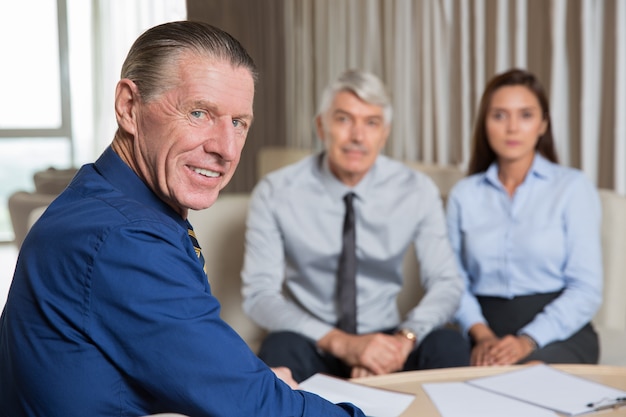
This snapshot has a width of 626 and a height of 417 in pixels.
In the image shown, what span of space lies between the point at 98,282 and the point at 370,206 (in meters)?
1.66

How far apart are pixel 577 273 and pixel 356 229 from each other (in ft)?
2.39

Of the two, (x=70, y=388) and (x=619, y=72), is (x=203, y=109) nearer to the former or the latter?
(x=70, y=388)

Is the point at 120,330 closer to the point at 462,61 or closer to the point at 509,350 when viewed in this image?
the point at 509,350

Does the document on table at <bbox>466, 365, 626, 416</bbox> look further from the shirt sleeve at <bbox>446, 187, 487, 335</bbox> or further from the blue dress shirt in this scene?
the shirt sleeve at <bbox>446, 187, 487, 335</bbox>

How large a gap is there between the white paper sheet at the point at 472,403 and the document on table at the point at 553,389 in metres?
0.02

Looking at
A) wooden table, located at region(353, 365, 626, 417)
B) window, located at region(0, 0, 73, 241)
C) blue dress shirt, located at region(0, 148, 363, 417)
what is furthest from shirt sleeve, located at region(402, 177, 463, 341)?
window, located at region(0, 0, 73, 241)

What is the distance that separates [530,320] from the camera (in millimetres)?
2568

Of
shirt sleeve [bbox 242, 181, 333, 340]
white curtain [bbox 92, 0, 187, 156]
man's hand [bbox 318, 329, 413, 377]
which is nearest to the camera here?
man's hand [bbox 318, 329, 413, 377]

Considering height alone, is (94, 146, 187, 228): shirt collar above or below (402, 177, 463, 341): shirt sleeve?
above

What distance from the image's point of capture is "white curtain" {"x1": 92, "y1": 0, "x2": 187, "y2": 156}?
12.3ft

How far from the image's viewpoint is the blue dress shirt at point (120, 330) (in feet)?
3.24

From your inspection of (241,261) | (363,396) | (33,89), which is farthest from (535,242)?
(33,89)

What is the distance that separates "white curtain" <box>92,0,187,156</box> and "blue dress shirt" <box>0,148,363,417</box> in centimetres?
254

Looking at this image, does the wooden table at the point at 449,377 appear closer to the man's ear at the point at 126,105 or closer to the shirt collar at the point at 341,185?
the man's ear at the point at 126,105
